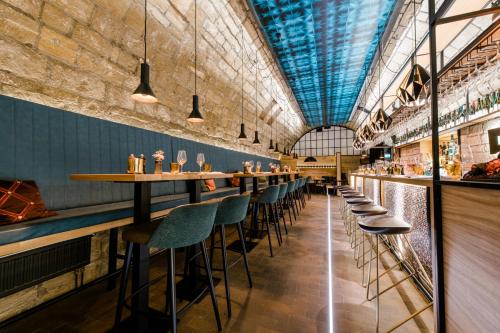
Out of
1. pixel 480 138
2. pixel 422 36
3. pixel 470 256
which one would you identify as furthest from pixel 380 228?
pixel 480 138

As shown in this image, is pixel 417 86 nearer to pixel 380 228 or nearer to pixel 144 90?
pixel 380 228

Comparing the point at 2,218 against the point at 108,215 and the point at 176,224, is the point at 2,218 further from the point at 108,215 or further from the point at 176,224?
the point at 176,224

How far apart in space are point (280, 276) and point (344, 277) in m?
0.67

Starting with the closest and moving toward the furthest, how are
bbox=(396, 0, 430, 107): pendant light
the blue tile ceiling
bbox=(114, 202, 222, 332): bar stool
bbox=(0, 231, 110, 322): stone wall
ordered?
bbox=(114, 202, 222, 332): bar stool
bbox=(0, 231, 110, 322): stone wall
bbox=(396, 0, 430, 107): pendant light
the blue tile ceiling

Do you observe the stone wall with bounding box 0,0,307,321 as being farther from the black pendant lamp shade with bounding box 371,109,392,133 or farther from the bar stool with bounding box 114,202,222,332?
the black pendant lamp shade with bounding box 371,109,392,133

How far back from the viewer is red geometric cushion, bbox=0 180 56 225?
1381mm

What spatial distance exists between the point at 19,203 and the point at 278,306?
204 cm

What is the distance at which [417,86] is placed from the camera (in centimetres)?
291

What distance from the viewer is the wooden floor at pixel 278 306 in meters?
1.56

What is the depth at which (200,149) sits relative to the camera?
4.56 meters

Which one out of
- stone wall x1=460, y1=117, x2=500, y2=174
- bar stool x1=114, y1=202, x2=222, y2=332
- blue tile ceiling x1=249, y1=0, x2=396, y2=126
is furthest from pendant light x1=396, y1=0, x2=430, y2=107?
Result: bar stool x1=114, y1=202, x2=222, y2=332

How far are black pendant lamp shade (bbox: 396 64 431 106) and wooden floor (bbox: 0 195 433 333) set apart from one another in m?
2.36

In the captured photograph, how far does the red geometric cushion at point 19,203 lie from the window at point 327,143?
15.9m

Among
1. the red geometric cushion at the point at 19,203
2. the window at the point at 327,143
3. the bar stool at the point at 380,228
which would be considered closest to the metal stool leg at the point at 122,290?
the red geometric cushion at the point at 19,203
